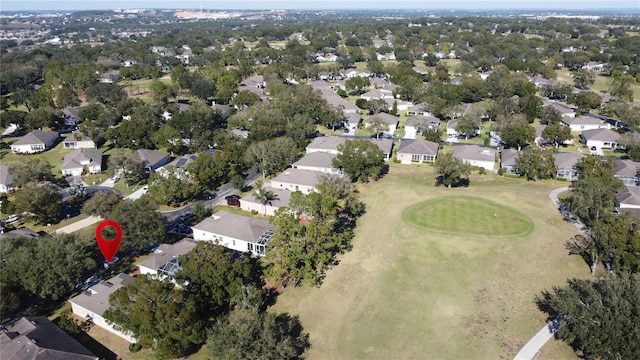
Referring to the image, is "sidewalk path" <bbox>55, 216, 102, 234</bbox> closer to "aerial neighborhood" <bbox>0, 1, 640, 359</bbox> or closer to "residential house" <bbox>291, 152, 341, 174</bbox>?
"aerial neighborhood" <bbox>0, 1, 640, 359</bbox>

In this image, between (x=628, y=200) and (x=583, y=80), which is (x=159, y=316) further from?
(x=583, y=80)

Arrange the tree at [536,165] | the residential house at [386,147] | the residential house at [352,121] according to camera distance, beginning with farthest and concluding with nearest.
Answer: the residential house at [352,121] → the residential house at [386,147] → the tree at [536,165]

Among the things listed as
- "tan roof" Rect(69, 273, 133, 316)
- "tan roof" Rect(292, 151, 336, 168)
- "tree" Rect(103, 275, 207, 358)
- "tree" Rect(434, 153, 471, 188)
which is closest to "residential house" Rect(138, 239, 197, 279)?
"tan roof" Rect(69, 273, 133, 316)

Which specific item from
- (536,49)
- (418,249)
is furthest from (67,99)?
(536,49)

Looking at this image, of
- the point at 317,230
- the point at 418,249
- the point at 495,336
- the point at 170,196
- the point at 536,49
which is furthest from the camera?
the point at 536,49

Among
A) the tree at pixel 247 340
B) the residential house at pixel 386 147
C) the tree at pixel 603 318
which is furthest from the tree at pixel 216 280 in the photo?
the residential house at pixel 386 147

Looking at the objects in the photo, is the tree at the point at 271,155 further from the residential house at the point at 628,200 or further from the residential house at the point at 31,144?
the residential house at the point at 628,200

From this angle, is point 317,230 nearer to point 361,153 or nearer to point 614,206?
point 361,153
